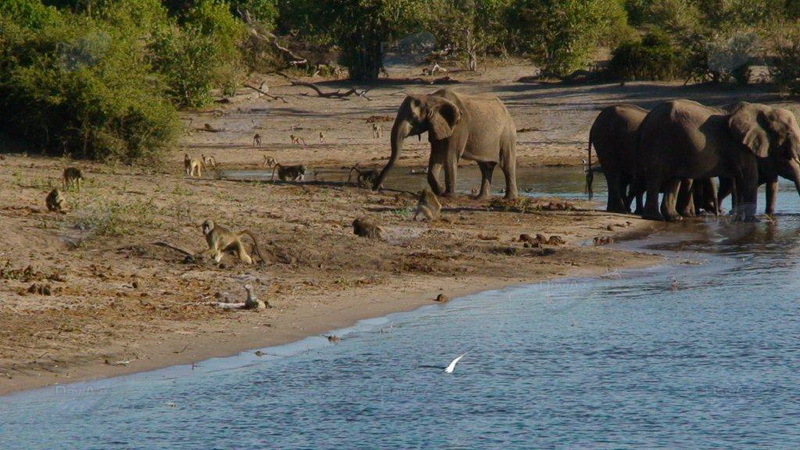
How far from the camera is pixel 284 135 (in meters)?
34.4

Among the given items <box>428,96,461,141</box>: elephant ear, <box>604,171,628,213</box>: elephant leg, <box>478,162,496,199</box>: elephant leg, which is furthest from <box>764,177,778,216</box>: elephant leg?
<box>428,96,461,141</box>: elephant ear

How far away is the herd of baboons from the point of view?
21656mm

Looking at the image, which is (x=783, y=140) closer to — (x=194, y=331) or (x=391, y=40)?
(x=194, y=331)

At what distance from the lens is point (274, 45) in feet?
154

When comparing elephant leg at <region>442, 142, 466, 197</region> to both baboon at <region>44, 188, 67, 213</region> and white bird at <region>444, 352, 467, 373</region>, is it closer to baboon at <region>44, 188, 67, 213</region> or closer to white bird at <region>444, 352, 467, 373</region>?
baboon at <region>44, 188, 67, 213</region>

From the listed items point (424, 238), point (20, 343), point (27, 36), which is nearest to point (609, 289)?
point (424, 238)

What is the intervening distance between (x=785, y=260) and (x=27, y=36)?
45.3 feet

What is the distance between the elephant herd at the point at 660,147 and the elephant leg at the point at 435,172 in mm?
22

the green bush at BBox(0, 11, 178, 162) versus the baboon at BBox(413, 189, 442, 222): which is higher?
the green bush at BBox(0, 11, 178, 162)

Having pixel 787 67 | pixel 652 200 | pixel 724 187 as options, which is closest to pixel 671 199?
pixel 652 200

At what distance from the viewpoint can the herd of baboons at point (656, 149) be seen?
71.1ft

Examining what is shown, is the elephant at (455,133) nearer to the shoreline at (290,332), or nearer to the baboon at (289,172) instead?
the baboon at (289,172)

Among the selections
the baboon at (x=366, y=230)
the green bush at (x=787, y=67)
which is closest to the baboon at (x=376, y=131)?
the green bush at (x=787, y=67)

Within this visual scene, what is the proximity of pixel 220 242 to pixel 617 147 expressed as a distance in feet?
34.6
